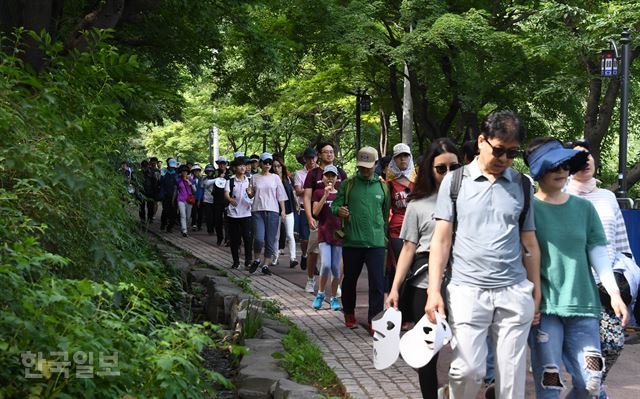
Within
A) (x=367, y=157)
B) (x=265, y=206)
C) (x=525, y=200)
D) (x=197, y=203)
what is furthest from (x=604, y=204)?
(x=197, y=203)

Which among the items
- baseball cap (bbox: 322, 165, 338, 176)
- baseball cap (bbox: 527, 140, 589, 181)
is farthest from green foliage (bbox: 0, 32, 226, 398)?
baseball cap (bbox: 322, 165, 338, 176)

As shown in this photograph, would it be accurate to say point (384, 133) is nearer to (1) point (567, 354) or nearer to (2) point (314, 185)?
(2) point (314, 185)

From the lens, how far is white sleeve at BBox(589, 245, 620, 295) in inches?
196

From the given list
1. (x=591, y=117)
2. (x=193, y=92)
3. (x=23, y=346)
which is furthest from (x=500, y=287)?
(x=193, y=92)

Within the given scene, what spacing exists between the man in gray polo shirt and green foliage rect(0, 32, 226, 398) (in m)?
1.26

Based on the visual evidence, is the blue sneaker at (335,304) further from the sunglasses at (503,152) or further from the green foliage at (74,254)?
the sunglasses at (503,152)

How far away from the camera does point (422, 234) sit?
610cm

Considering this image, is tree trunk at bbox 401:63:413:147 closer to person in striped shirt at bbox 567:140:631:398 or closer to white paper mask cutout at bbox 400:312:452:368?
person in striped shirt at bbox 567:140:631:398

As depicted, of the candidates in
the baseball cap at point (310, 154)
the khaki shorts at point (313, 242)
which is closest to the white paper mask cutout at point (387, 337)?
the khaki shorts at point (313, 242)

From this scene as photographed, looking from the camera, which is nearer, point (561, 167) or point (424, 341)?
point (424, 341)

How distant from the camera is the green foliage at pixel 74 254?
13.8ft

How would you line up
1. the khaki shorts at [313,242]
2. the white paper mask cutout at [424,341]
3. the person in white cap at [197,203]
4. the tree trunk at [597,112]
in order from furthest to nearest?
1. the person in white cap at [197,203]
2. the tree trunk at [597,112]
3. the khaki shorts at [313,242]
4. the white paper mask cutout at [424,341]

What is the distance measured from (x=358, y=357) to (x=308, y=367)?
2.68 feet

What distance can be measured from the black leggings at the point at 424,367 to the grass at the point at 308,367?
3.03ft
